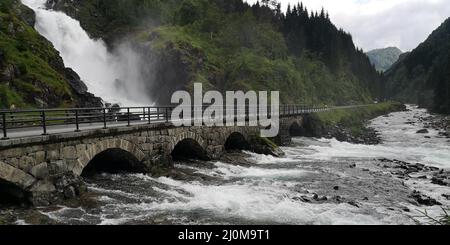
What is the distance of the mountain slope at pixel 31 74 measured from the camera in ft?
131

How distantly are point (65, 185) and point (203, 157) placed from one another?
1407 cm

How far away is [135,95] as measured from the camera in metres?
76.6

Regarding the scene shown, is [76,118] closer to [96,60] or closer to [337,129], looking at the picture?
[337,129]

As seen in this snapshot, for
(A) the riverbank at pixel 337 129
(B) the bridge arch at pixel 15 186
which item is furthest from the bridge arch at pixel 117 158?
(A) the riverbank at pixel 337 129

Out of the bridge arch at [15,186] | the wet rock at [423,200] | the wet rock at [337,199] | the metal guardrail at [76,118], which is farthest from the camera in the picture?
the wet rock at [423,200]

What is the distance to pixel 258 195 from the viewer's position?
20203 millimetres

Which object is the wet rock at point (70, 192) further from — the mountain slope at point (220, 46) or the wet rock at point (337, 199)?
the mountain slope at point (220, 46)

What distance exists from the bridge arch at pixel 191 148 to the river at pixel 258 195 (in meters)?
1.43

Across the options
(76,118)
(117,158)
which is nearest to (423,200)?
(117,158)

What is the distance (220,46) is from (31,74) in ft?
175

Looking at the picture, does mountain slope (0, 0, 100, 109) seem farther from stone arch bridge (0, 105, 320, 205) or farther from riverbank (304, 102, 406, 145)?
riverbank (304, 102, 406, 145)

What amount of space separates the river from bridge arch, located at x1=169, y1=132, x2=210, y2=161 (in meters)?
1.43
